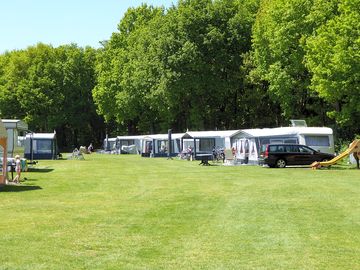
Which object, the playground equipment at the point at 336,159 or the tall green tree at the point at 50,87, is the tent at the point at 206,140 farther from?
the tall green tree at the point at 50,87

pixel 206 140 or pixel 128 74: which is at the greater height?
pixel 128 74

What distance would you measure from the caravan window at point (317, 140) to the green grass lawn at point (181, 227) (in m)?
16.8

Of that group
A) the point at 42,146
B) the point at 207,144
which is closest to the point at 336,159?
the point at 207,144

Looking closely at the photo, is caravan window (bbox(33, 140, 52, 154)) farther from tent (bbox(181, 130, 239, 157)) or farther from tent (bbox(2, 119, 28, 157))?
tent (bbox(2, 119, 28, 157))

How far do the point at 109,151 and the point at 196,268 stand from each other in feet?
219

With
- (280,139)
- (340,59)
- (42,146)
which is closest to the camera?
(340,59)

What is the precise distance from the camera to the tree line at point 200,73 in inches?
1619

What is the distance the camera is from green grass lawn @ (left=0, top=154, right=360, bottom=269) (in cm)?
868

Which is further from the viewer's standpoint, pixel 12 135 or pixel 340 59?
pixel 340 59

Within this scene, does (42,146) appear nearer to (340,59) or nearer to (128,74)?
(128,74)

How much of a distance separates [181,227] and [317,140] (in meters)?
27.2

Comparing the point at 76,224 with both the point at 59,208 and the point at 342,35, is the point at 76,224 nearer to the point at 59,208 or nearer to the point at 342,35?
the point at 59,208

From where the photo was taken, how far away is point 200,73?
193 feet

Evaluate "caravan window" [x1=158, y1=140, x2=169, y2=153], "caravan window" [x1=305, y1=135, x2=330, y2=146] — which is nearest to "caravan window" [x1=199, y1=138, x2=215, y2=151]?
"caravan window" [x1=158, y1=140, x2=169, y2=153]
